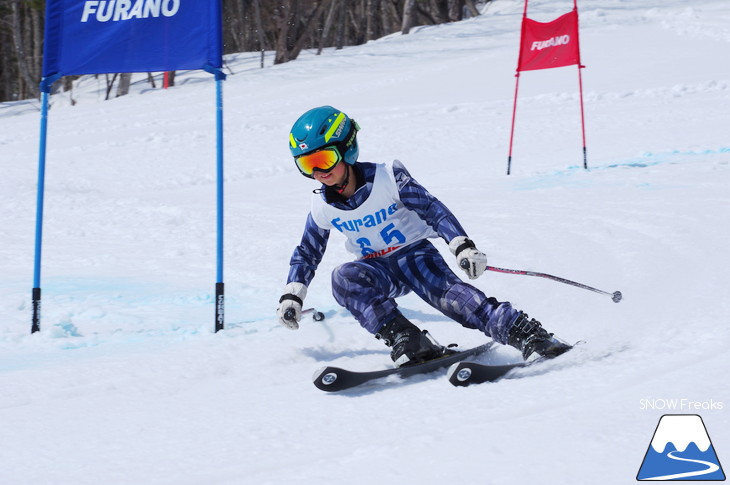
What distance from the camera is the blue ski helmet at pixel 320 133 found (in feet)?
11.5

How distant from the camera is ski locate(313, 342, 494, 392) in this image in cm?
321

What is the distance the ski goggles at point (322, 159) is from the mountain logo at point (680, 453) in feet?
5.83

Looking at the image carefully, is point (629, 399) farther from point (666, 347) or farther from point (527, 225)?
point (527, 225)

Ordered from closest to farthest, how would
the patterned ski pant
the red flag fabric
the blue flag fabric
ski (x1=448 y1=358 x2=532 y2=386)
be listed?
ski (x1=448 y1=358 x2=532 y2=386)
the patterned ski pant
the blue flag fabric
the red flag fabric

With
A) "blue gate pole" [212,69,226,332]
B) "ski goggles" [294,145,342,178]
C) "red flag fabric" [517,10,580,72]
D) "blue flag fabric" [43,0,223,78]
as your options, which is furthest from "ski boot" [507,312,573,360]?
"red flag fabric" [517,10,580,72]

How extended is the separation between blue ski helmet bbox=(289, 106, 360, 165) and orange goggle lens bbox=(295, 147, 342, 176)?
0.02m

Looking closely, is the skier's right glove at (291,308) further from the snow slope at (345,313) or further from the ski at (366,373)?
the ski at (366,373)

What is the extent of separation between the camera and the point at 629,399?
9.00ft

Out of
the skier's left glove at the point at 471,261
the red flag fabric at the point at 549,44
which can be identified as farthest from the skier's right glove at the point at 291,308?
the red flag fabric at the point at 549,44

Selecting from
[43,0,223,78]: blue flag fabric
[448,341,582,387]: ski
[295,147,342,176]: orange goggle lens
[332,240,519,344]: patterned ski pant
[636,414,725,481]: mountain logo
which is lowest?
[448,341,582,387]: ski

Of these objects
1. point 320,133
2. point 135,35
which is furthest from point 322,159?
point 135,35

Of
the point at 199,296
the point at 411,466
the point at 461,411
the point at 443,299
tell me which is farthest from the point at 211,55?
the point at 411,466

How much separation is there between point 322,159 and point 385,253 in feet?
1.95

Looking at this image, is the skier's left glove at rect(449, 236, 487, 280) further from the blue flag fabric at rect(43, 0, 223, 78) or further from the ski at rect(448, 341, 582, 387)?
the blue flag fabric at rect(43, 0, 223, 78)
